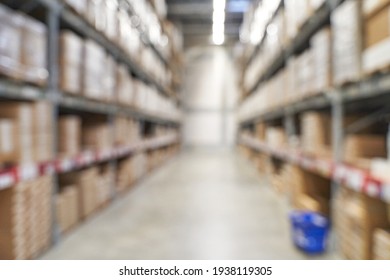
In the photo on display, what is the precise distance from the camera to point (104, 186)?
4234 millimetres

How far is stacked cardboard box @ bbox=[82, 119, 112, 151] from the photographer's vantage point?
4.20m

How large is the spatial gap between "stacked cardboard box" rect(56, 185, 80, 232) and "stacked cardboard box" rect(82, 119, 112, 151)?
83cm

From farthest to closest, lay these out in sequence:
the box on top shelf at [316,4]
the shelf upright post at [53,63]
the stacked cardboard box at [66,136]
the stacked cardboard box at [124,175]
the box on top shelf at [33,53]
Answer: the stacked cardboard box at [124,175] < the stacked cardboard box at [66,136] < the box on top shelf at [316,4] < the shelf upright post at [53,63] < the box on top shelf at [33,53]

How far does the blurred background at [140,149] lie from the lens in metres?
2.25

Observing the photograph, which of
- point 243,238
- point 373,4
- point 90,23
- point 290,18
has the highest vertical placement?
point 290,18

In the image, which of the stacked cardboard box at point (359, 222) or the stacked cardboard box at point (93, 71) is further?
the stacked cardboard box at point (93, 71)

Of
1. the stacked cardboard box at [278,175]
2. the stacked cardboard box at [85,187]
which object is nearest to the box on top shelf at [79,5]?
the stacked cardboard box at [85,187]

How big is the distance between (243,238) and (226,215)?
2.64 feet

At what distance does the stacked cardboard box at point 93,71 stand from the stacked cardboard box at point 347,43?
7.69 ft

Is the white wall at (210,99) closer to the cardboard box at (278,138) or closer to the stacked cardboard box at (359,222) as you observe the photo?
the cardboard box at (278,138)

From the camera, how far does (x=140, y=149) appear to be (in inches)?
246

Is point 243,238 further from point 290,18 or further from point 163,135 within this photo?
point 163,135

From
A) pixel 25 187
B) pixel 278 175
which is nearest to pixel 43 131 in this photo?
pixel 25 187
